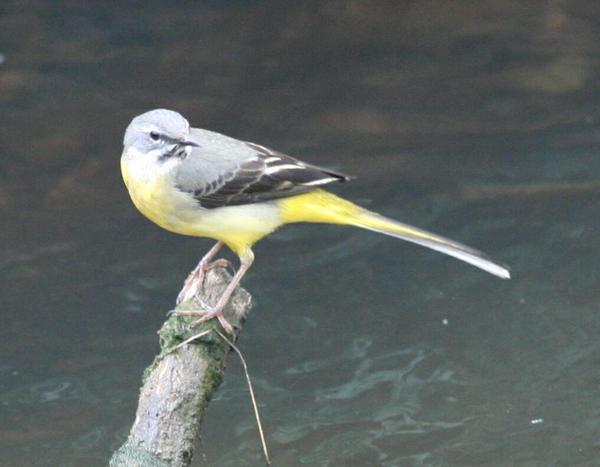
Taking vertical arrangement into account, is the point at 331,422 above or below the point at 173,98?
below

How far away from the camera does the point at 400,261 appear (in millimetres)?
10391

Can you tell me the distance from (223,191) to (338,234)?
15.4ft

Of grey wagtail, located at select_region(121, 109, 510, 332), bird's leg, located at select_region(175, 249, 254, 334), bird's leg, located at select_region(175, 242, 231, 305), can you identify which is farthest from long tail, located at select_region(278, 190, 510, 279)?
bird's leg, located at select_region(175, 249, 254, 334)

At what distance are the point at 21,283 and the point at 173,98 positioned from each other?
117 inches

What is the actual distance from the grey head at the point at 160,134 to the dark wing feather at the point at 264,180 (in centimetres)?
34

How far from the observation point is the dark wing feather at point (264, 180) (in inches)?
247

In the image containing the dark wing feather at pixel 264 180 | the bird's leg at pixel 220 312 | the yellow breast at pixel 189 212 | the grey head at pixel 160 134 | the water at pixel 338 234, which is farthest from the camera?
the water at pixel 338 234

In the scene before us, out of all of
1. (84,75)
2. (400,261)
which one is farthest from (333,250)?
(84,75)

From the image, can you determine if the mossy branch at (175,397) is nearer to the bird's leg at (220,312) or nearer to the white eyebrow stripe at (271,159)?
the bird's leg at (220,312)

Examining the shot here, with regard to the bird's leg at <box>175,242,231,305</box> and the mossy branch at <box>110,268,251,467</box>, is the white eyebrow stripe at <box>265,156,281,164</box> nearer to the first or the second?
the bird's leg at <box>175,242,231,305</box>

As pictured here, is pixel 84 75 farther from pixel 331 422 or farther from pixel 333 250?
pixel 331 422

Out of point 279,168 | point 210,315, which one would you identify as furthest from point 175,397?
point 279,168

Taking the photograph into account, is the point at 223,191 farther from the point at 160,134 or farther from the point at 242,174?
the point at 160,134

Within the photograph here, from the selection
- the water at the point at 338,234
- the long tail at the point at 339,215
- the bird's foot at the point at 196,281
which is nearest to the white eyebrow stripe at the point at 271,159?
the long tail at the point at 339,215
